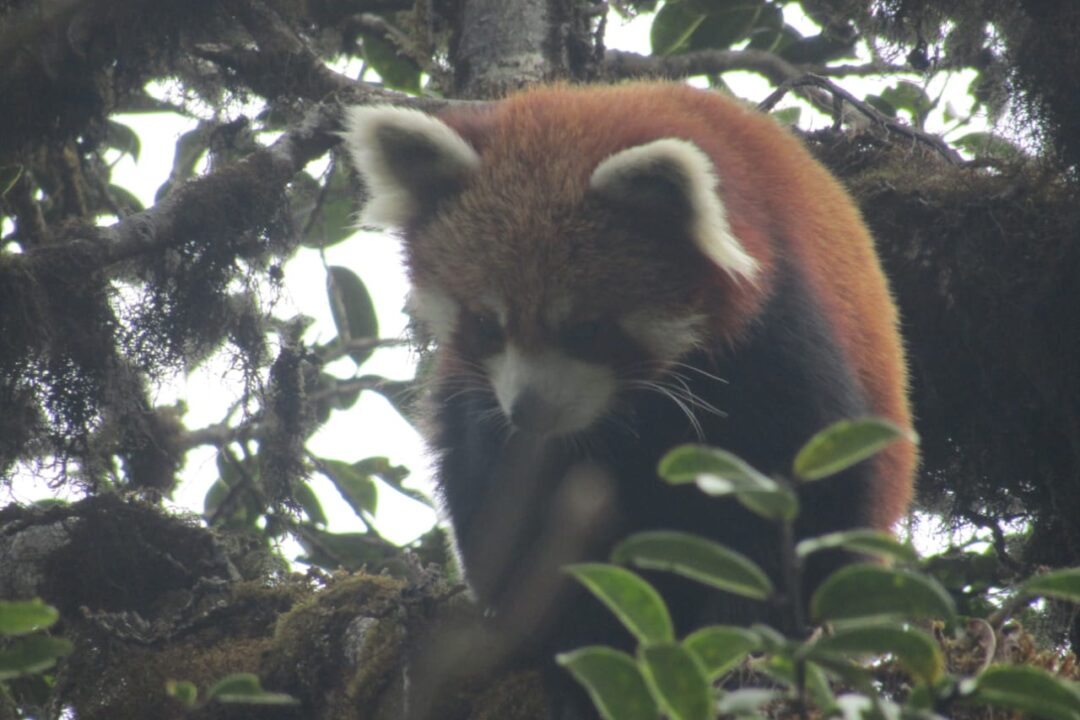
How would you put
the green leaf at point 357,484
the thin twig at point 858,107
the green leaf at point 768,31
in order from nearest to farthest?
1. the thin twig at point 858,107
2. the green leaf at point 768,31
3. the green leaf at point 357,484

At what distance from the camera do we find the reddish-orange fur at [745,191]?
11.1ft

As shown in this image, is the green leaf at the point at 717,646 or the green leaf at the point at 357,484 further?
the green leaf at the point at 357,484

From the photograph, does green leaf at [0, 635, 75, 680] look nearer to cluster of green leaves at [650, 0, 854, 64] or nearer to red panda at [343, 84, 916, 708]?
red panda at [343, 84, 916, 708]

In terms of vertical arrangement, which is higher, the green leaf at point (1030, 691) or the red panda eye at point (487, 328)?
the red panda eye at point (487, 328)

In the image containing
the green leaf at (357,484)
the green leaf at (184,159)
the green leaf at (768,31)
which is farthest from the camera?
the green leaf at (357,484)

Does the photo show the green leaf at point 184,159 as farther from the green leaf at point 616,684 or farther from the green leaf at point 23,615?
the green leaf at point 616,684

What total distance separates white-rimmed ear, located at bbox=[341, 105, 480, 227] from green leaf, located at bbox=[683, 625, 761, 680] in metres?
2.40

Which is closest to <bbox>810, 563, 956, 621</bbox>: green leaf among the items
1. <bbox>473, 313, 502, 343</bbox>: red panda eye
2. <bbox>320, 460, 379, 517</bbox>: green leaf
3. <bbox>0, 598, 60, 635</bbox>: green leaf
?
<bbox>0, 598, 60, 635</bbox>: green leaf

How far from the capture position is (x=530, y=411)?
3.29m

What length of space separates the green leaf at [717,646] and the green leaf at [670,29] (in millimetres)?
4402

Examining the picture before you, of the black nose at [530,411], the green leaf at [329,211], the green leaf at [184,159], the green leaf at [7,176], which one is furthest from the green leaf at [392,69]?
the black nose at [530,411]

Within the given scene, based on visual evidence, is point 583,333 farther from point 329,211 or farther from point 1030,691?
point 329,211

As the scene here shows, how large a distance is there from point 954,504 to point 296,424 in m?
2.52

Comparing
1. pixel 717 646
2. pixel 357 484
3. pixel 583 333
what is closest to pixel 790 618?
pixel 717 646
